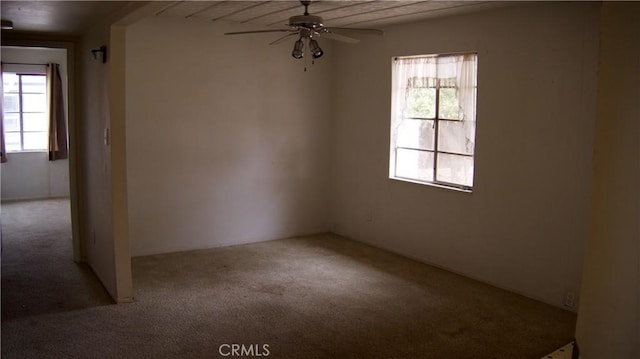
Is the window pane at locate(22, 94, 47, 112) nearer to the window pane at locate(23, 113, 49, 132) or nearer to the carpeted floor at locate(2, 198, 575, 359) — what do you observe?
the window pane at locate(23, 113, 49, 132)

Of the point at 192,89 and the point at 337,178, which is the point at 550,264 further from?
the point at 192,89

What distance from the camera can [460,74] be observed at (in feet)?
17.3

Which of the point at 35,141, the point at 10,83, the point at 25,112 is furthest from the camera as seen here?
the point at 35,141

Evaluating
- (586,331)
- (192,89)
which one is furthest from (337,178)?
(586,331)

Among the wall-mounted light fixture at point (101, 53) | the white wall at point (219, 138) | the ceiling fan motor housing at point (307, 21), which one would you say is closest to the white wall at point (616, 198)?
the ceiling fan motor housing at point (307, 21)

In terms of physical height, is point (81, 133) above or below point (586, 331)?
above

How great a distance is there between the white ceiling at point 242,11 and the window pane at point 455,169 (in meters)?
1.35

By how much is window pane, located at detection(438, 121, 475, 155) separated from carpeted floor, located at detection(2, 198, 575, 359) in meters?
1.19

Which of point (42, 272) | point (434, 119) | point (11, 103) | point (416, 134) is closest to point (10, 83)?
point (11, 103)

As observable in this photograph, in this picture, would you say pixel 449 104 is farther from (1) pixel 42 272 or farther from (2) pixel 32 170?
(2) pixel 32 170

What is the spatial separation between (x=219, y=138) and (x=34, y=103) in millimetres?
5056

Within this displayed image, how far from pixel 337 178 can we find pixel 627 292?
170 inches

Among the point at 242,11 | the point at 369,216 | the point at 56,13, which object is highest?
the point at 242,11

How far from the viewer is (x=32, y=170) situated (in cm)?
932
